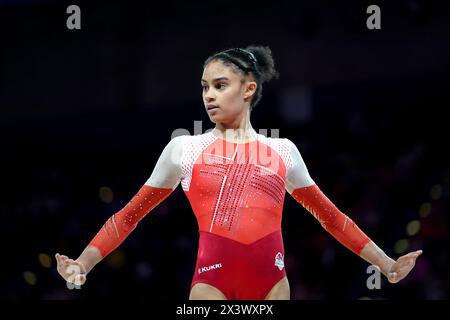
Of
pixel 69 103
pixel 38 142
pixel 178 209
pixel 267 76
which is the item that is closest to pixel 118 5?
pixel 69 103

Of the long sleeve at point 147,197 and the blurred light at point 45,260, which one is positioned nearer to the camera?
the long sleeve at point 147,197

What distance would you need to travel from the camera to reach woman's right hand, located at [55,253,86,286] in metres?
3.56

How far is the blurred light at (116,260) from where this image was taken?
23.3 ft

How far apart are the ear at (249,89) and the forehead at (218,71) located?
0.09 meters

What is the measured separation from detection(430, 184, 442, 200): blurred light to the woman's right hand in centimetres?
400

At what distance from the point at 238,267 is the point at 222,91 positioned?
860 millimetres

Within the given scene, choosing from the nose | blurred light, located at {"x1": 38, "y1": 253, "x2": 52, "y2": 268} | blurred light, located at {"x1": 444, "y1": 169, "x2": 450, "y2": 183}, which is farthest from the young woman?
blurred light, located at {"x1": 38, "y1": 253, "x2": 52, "y2": 268}

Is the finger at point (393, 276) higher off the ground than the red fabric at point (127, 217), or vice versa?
the red fabric at point (127, 217)

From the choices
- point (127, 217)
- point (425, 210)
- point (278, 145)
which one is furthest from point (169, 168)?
point (425, 210)

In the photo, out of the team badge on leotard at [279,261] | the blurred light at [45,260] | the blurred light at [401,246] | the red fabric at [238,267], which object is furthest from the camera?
the blurred light at [45,260]

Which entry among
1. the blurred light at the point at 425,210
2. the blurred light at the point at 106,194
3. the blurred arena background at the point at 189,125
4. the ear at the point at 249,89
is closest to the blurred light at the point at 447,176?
the blurred arena background at the point at 189,125

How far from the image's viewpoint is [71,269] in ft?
11.8

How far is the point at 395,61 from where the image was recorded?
780 centimetres

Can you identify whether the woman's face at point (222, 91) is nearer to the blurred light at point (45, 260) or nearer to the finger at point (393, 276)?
the finger at point (393, 276)
